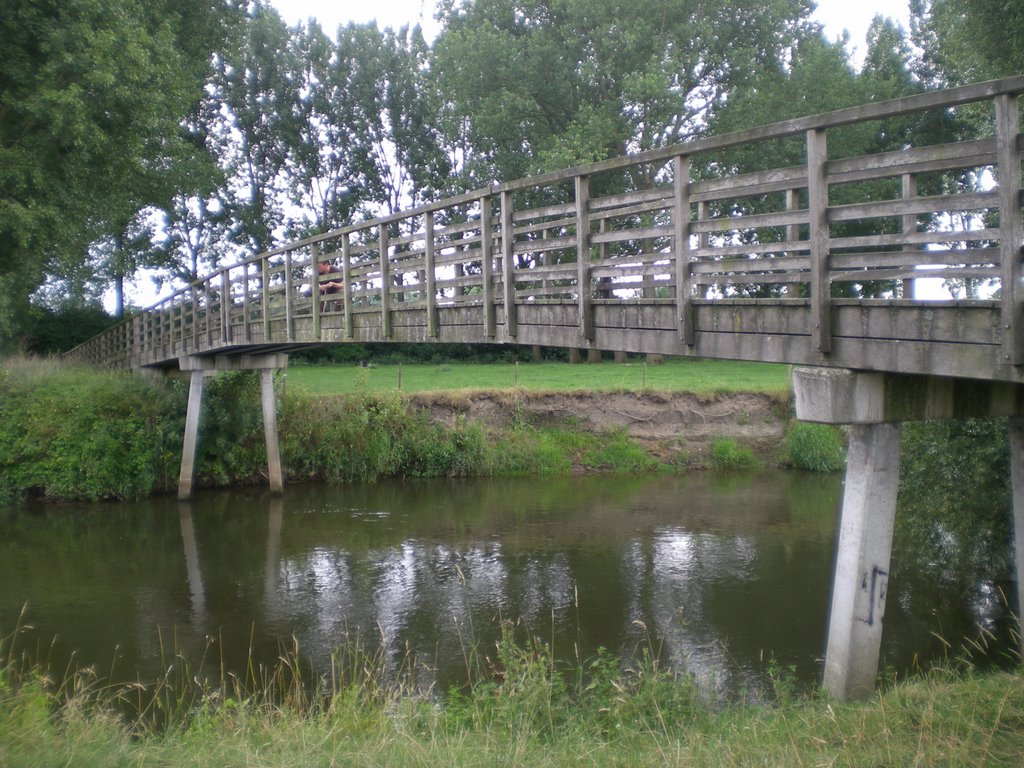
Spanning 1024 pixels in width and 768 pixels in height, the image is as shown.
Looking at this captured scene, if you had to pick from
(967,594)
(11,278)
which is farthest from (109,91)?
(967,594)

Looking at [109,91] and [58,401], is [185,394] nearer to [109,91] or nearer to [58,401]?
[58,401]

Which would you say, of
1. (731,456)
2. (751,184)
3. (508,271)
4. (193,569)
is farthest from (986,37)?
(731,456)

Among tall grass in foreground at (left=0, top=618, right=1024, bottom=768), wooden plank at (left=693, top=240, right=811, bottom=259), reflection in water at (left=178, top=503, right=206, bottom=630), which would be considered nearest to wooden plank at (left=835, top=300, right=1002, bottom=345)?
wooden plank at (left=693, top=240, right=811, bottom=259)

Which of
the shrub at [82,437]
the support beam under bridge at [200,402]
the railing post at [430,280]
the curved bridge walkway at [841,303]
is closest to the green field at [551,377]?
the support beam under bridge at [200,402]

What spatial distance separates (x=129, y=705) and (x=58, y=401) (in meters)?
13.7

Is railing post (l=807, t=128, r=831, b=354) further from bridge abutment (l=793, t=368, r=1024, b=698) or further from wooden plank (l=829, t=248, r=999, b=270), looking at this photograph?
bridge abutment (l=793, t=368, r=1024, b=698)

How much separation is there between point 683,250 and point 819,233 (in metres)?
1.21

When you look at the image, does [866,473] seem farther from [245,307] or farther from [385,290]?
[245,307]

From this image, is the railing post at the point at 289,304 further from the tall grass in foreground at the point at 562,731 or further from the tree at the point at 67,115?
the tree at the point at 67,115

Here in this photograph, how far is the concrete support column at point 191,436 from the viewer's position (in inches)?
813

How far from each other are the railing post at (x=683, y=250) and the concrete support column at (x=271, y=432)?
15019 mm

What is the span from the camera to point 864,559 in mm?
6398

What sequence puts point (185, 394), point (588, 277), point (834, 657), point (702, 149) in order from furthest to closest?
point (185, 394) < point (588, 277) < point (702, 149) < point (834, 657)

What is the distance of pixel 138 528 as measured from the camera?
1783 centimetres
